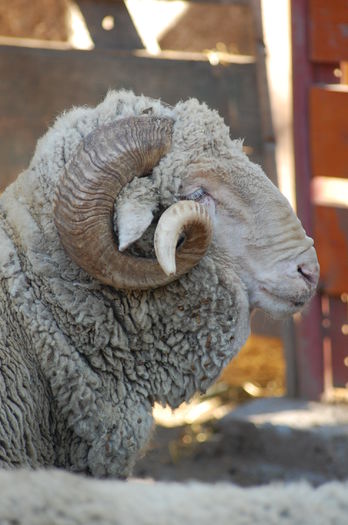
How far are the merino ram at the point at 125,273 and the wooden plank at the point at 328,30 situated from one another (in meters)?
2.56

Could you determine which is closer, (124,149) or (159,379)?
(124,149)

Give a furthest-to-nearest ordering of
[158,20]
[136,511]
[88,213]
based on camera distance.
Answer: [158,20]
[88,213]
[136,511]

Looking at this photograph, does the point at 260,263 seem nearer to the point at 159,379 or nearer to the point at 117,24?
the point at 159,379

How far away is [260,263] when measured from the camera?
341cm

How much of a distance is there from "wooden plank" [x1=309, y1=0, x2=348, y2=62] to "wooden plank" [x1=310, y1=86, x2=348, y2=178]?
0.21 metres

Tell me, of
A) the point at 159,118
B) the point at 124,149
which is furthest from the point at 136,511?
the point at 159,118

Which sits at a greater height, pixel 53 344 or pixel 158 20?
pixel 158 20

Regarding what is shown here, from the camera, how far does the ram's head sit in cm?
304

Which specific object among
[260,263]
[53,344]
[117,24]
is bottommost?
[53,344]

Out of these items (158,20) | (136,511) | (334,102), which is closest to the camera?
(136,511)

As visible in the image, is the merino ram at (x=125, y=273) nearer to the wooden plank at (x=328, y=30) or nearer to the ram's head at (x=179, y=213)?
the ram's head at (x=179, y=213)

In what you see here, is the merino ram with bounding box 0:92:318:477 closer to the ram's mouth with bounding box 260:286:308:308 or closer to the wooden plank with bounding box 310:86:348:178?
the ram's mouth with bounding box 260:286:308:308

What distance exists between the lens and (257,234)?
339 cm

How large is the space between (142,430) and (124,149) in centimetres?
104
